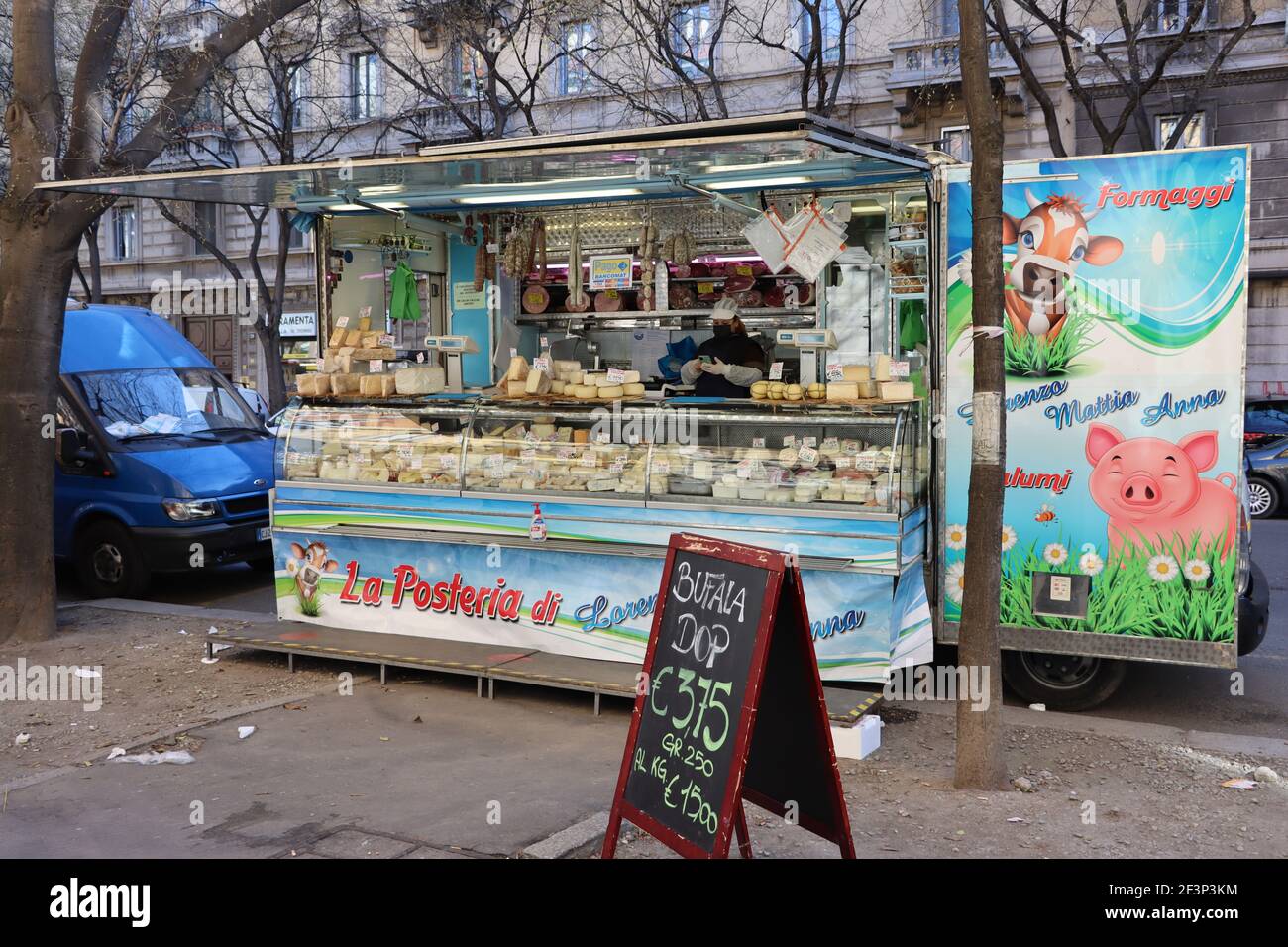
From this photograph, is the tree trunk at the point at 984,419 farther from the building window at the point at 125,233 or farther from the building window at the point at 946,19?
the building window at the point at 125,233

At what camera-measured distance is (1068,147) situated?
21.9 meters

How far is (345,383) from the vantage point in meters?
8.58

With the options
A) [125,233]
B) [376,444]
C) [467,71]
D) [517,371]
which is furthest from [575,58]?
[125,233]

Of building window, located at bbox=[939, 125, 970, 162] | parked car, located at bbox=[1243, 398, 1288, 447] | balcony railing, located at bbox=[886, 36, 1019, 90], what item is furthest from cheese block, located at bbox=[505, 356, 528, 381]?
building window, located at bbox=[939, 125, 970, 162]

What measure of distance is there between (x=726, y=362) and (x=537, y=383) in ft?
6.61

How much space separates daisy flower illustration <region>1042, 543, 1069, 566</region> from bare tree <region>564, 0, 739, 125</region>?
11.1 meters

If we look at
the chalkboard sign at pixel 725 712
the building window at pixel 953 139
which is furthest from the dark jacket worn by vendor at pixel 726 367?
the building window at pixel 953 139

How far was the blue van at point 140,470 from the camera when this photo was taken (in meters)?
10.7

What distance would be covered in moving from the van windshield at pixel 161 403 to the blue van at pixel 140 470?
0.04ft

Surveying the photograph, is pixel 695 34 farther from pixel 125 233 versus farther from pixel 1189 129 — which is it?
pixel 125 233

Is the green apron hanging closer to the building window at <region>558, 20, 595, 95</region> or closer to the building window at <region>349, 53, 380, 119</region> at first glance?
the building window at <region>558, 20, 595, 95</region>

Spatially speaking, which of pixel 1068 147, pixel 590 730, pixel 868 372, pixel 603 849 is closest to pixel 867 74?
pixel 1068 147

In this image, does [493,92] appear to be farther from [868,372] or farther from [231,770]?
[231,770]
